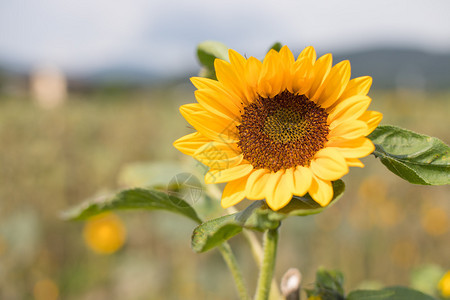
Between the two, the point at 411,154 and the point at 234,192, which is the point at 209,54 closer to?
the point at 234,192

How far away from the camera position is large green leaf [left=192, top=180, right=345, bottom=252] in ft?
1.82

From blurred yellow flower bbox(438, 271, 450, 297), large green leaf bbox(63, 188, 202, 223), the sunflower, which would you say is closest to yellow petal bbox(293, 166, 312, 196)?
the sunflower

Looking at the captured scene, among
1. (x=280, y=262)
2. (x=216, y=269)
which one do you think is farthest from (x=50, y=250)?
(x=280, y=262)

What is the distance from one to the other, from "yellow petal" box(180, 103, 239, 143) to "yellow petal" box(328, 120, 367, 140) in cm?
19

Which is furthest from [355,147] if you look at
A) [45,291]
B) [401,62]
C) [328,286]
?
[401,62]

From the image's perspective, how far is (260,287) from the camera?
675 millimetres

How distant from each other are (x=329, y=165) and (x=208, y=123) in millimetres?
239

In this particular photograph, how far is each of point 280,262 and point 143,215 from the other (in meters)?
1.58

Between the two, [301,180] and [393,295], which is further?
[393,295]

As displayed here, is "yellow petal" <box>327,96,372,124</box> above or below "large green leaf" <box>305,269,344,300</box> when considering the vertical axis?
above

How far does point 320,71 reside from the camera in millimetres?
712

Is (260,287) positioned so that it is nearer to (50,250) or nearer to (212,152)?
(212,152)

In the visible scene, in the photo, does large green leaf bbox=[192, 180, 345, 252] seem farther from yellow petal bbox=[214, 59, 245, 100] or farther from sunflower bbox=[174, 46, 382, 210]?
yellow petal bbox=[214, 59, 245, 100]

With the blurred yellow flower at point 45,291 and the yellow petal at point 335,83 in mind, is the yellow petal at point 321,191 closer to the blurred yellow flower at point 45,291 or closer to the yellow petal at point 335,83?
the yellow petal at point 335,83
